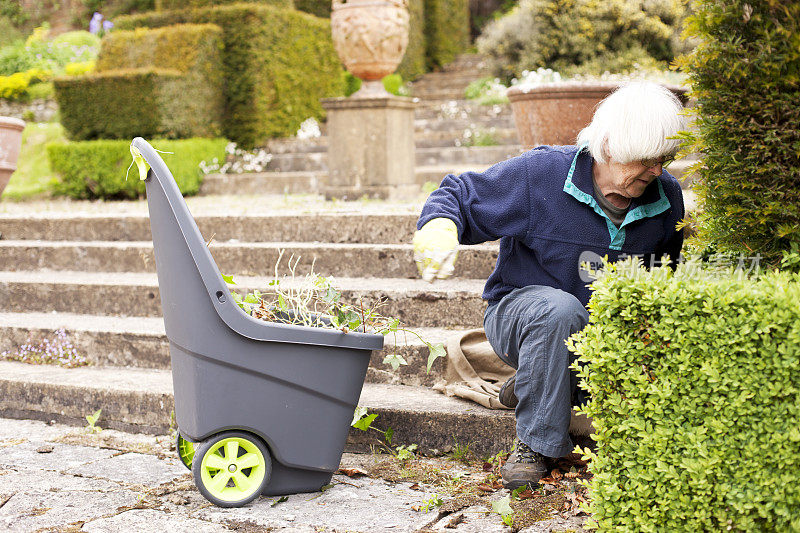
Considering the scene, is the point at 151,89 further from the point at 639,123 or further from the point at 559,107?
the point at 639,123

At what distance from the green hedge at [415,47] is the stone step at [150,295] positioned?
829cm

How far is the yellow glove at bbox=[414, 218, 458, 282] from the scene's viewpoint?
8.07 ft

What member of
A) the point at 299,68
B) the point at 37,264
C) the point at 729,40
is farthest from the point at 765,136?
the point at 299,68

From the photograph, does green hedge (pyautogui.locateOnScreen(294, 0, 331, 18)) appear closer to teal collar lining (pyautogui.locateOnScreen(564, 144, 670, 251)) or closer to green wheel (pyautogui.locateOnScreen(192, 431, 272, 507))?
teal collar lining (pyautogui.locateOnScreen(564, 144, 670, 251))

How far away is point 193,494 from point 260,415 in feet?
1.44

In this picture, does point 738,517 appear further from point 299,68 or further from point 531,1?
point 531,1

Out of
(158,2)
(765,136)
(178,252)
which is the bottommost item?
(178,252)

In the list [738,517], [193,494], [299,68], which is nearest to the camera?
[738,517]

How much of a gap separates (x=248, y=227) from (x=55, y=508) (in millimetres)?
2839

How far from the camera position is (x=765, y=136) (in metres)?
2.11

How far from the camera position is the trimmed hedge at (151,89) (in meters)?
8.22

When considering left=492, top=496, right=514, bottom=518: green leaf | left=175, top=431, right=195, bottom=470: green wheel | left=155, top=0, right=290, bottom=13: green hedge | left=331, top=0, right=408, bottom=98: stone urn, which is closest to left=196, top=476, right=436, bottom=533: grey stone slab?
left=492, top=496, right=514, bottom=518: green leaf

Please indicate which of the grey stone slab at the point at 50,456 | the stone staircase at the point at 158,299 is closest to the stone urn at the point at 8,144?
the stone staircase at the point at 158,299

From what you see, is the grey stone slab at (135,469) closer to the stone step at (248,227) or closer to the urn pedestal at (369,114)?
the stone step at (248,227)
